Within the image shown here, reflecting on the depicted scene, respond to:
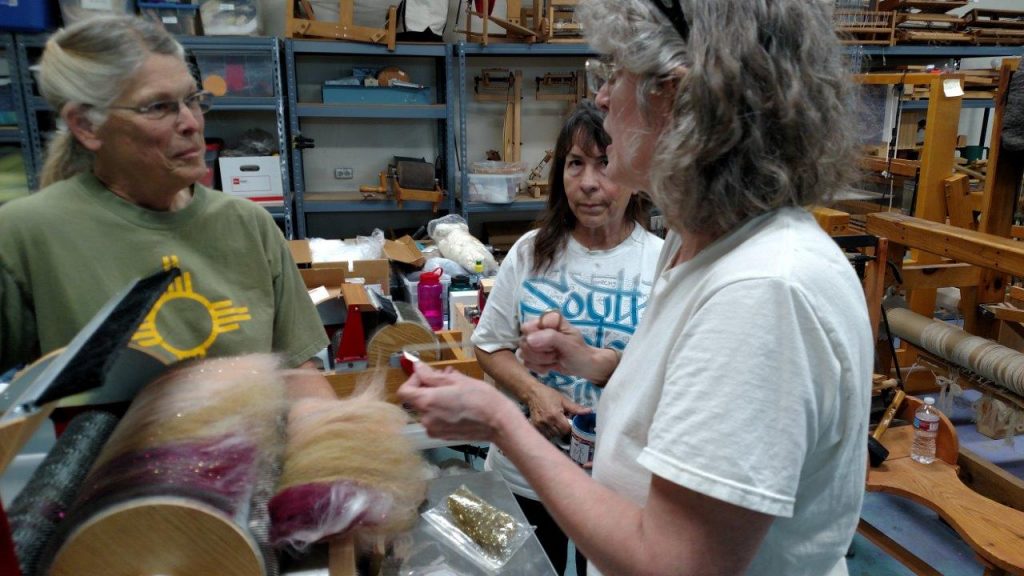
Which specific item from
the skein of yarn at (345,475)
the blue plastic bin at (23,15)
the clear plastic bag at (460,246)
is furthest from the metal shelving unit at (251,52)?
the skein of yarn at (345,475)

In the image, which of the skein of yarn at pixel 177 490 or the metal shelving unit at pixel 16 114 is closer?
the skein of yarn at pixel 177 490

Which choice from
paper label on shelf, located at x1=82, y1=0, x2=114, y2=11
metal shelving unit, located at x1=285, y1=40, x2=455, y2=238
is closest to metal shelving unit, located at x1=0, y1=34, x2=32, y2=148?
paper label on shelf, located at x1=82, y1=0, x2=114, y2=11

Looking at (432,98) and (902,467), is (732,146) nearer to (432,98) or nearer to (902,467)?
(902,467)

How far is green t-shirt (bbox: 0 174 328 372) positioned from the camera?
116 centimetres

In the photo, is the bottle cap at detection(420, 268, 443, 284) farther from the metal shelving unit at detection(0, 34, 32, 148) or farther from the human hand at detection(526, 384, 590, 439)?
the metal shelving unit at detection(0, 34, 32, 148)

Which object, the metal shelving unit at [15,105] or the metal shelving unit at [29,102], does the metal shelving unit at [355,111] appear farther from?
the metal shelving unit at [15,105]

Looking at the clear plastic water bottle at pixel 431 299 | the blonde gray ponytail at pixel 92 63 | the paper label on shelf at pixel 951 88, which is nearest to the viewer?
the blonde gray ponytail at pixel 92 63

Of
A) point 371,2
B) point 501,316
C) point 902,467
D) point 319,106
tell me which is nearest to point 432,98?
point 371,2

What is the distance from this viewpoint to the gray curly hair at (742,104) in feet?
2.22

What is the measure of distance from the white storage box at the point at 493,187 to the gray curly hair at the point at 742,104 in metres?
3.43

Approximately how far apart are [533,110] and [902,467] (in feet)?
11.4

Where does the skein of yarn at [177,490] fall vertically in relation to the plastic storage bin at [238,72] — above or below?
below

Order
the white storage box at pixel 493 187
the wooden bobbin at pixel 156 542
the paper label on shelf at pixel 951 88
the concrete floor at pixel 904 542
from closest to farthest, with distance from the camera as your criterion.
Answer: the wooden bobbin at pixel 156 542
the concrete floor at pixel 904 542
the paper label on shelf at pixel 951 88
the white storage box at pixel 493 187

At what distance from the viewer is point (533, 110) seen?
4867 mm
